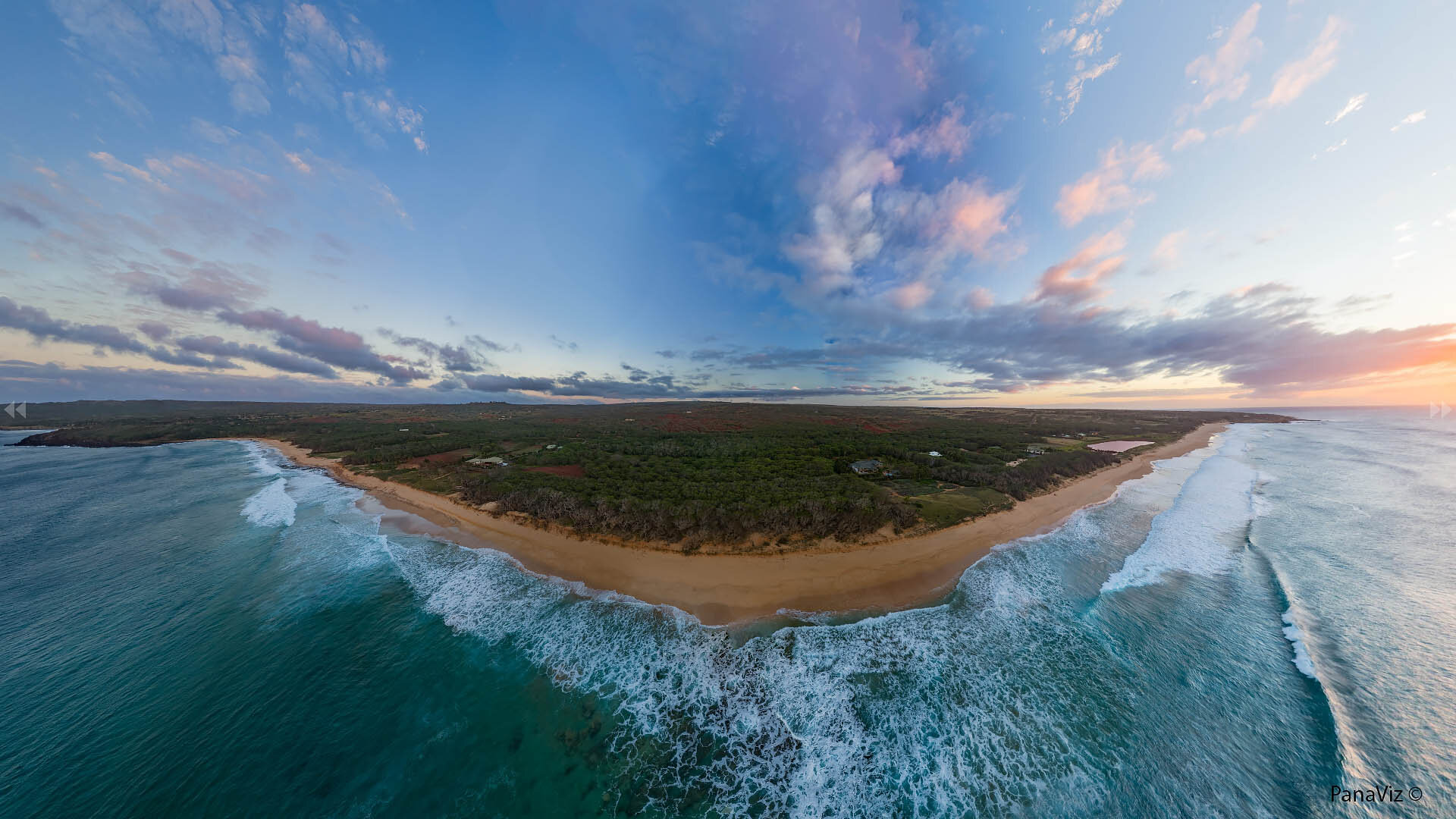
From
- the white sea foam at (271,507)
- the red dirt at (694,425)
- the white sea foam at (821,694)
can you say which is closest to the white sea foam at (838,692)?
the white sea foam at (821,694)

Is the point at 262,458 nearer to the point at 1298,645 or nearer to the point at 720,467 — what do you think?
the point at 720,467

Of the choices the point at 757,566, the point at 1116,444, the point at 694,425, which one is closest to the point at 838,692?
the point at 757,566

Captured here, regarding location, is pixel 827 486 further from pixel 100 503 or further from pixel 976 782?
pixel 100 503

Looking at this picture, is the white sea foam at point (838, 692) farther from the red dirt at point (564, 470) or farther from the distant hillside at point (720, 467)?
the red dirt at point (564, 470)

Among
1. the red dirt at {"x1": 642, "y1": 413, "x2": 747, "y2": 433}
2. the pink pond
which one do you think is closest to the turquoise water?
the pink pond

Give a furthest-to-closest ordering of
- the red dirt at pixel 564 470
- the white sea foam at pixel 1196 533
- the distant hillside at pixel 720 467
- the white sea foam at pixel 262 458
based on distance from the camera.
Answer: the white sea foam at pixel 262 458 < the red dirt at pixel 564 470 < the distant hillside at pixel 720 467 < the white sea foam at pixel 1196 533

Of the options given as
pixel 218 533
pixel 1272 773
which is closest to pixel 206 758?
pixel 218 533
